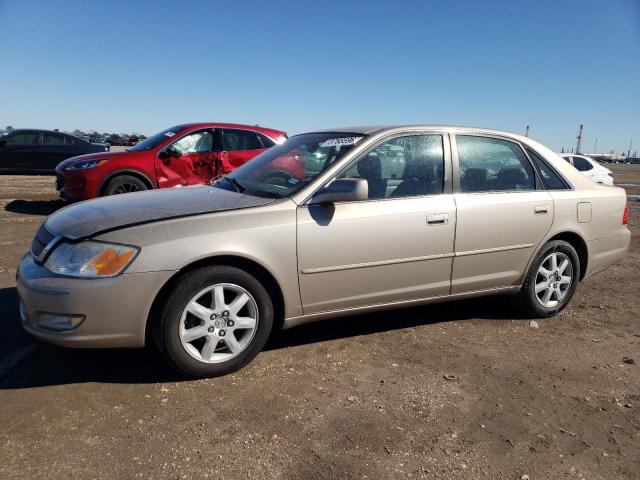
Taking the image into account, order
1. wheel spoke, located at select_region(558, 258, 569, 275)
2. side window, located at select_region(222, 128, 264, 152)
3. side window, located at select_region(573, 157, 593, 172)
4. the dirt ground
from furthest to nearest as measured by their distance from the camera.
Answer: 1. side window, located at select_region(573, 157, 593, 172)
2. side window, located at select_region(222, 128, 264, 152)
3. wheel spoke, located at select_region(558, 258, 569, 275)
4. the dirt ground

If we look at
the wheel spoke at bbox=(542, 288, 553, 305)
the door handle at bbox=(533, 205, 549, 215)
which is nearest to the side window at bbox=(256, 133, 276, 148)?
the door handle at bbox=(533, 205, 549, 215)

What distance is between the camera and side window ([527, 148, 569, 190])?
429cm

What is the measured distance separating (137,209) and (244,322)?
1.01 meters

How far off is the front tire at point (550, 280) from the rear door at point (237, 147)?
5.30 meters

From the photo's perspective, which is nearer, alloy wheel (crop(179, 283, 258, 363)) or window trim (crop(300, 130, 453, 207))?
alloy wheel (crop(179, 283, 258, 363))

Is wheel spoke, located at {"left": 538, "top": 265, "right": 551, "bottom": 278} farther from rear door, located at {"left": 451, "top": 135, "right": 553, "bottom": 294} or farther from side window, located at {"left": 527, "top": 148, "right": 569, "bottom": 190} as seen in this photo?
side window, located at {"left": 527, "top": 148, "right": 569, "bottom": 190}

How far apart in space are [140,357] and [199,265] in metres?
0.88

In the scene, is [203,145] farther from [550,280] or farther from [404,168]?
[550,280]

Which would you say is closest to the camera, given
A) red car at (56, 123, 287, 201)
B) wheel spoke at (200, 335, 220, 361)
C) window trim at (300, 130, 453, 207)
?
wheel spoke at (200, 335, 220, 361)

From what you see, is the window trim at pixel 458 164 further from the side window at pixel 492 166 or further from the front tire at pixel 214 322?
the front tire at pixel 214 322

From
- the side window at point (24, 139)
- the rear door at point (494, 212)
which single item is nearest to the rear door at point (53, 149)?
the side window at point (24, 139)

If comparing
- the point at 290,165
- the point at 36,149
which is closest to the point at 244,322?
the point at 290,165

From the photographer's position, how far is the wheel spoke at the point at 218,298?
304cm

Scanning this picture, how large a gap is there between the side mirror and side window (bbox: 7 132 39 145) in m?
13.5
